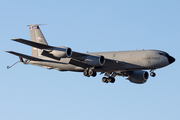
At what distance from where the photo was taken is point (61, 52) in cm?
4669

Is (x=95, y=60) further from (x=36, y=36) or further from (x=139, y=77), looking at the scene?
(x=36, y=36)

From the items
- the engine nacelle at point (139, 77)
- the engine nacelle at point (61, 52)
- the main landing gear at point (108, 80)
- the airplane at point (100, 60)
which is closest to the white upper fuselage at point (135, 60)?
the airplane at point (100, 60)

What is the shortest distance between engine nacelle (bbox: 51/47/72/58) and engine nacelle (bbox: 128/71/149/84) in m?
13.8

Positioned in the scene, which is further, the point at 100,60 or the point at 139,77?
the point at 139,77

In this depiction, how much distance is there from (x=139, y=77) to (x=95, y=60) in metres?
10.6

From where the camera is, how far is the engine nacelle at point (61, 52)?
46656mm

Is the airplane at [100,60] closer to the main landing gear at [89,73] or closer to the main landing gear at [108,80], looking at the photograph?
the main landing gear at [89,73]

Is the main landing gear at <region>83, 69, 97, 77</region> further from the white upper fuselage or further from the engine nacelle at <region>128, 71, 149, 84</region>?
the engine nacelle at <region>128, 71, 149, 84</region>

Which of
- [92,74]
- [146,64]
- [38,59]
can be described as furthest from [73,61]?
[146,64]

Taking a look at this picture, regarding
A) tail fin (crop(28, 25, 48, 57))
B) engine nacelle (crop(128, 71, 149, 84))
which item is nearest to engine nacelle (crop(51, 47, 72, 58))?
tail fin (crop(28, 25, 48, 57))

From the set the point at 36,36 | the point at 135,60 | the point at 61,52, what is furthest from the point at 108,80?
the point at 36,36

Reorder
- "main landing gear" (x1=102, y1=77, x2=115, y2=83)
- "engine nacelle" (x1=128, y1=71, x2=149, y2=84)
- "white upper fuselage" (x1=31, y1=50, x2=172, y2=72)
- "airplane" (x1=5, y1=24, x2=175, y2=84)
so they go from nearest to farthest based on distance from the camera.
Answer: "airplane" (x1=5, y1=24, x2=175, y2=84), "white upper fuselage" (x1=31, y1=50, x2=172, y2=72), "main landing gear" (x1=102, y1=77, x2=115, y2=83), "engine nacelle" (x1=128, y1=71, x2=149, y2=84)

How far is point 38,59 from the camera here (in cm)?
5475

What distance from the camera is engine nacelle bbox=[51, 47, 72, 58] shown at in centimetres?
4666
